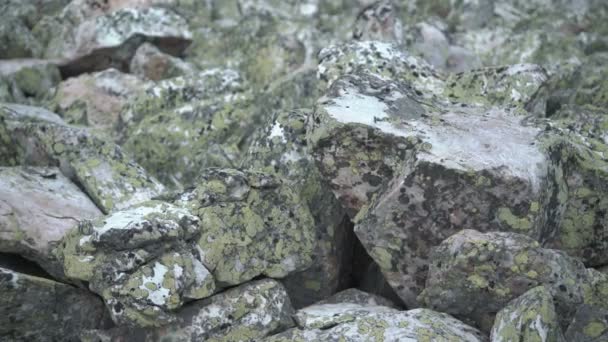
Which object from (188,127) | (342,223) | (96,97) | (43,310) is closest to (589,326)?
(342,223)

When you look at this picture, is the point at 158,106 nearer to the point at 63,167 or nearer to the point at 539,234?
the point at 63,167

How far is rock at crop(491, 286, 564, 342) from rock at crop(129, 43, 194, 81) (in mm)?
6768

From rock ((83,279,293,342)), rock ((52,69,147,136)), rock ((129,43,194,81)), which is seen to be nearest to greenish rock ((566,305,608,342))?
rock ((83,279,293,342))

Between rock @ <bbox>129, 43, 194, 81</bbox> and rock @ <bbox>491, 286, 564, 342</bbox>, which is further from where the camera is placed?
rock @ <bbox>129, 43, 194, 81</bbox>

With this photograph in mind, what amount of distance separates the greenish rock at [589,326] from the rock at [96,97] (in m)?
6.01

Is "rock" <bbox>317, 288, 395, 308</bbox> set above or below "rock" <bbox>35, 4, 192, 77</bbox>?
below

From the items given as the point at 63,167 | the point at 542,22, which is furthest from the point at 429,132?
the point at 542,22

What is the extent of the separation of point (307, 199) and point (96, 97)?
178 inches

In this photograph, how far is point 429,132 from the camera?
18.3 feet

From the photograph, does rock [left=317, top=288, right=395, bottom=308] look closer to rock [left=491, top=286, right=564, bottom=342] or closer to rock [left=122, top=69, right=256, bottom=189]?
rock [left=491, top=286, right=564, bottom=342]

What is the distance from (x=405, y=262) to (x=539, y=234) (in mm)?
924

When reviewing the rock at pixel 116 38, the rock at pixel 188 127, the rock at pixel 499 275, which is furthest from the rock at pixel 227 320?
the rock at pixel 116 38

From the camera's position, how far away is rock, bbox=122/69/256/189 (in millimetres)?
7961

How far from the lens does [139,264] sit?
5121 mm
